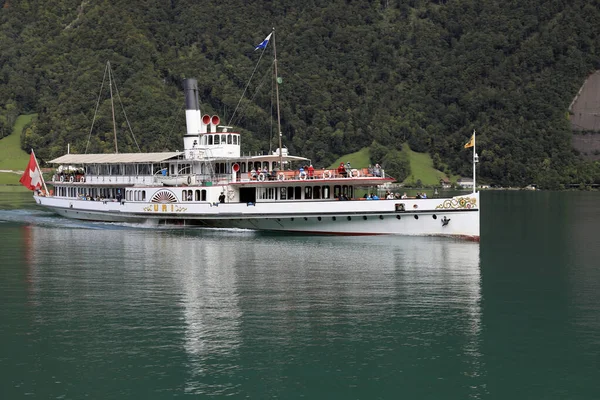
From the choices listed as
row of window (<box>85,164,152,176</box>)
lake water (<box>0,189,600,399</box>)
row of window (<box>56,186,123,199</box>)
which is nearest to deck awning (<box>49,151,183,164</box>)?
row of window (<box>85,164,152,176</box>)

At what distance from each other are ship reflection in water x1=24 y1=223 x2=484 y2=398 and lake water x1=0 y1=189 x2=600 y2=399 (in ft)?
0.28

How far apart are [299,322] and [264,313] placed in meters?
2.11

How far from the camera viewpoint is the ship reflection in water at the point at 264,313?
84.3 ft

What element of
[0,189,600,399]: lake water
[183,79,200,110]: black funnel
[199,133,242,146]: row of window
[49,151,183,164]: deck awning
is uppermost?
[183,79,200,110]: black funnel

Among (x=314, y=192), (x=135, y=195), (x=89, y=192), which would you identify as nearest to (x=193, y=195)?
(x=135, y=195)

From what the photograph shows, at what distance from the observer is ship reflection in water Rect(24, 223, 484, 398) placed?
1011 inches

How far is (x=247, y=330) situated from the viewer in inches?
1184

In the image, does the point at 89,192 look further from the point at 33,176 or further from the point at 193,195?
the point at 193,195

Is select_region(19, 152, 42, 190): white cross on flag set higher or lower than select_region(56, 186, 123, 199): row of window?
higher

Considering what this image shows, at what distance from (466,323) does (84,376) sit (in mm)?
15276

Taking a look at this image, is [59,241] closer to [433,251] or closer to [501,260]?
[433,251]

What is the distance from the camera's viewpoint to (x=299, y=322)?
31312 mm

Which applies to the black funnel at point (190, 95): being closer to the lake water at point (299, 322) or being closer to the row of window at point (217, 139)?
the row of window at point (217, 139)

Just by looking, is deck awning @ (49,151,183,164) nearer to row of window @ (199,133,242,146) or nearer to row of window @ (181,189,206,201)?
row of window @ (199,133,242,146)
